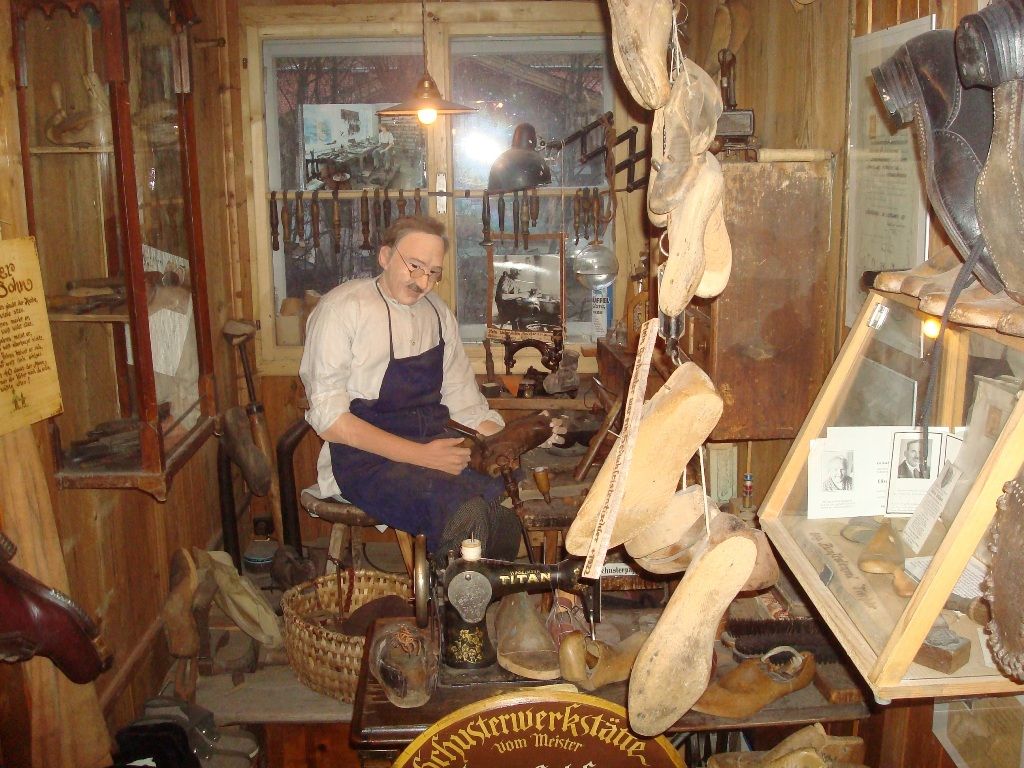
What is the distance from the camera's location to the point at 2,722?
90.4 inches

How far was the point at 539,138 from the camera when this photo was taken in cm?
470

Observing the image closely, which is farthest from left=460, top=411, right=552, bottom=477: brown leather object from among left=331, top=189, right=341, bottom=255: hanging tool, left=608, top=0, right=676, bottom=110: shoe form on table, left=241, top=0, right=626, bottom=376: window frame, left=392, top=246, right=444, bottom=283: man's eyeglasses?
left=608, top=0, right=676, bottom=110: shoe form on table

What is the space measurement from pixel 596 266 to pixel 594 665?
9.42 ft

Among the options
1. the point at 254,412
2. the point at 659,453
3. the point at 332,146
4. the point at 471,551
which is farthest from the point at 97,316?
the point at 332,146

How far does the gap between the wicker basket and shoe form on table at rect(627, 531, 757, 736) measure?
1483 millimetres

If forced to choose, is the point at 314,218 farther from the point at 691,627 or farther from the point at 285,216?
the point at 691,627

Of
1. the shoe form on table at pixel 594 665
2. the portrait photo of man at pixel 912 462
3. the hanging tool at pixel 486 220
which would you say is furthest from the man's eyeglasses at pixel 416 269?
the portrait photo of man at pixel 912 462

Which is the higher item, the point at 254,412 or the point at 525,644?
the point at 254,412

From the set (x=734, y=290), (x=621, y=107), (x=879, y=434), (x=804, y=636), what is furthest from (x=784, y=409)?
(x=621, y=107)

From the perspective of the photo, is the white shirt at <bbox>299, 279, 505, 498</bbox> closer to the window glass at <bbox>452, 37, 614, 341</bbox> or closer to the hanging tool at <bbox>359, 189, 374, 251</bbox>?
the hanging tool at <bbox>359, 189, 374, 251</bbox>

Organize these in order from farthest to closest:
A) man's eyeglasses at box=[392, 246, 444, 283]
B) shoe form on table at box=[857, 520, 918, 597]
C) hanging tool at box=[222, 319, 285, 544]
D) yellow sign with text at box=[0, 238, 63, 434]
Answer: hanging tool at box=[222, 319, 285, 544] < man's eyeglasses at box=[392, 246, 444, 283] < yellow sign with text at box=[0, 238, 63, 434] < shoe form on table at box=[857, 520, 918, 597]

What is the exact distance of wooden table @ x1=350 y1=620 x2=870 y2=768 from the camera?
1872 millimetres

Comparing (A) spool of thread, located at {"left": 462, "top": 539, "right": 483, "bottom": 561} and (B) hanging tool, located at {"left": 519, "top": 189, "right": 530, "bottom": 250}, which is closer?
(A) spool of thread, located at {"left": 462, "top": 539, "right": 483, "bottom": 561}

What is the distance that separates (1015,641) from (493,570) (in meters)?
1.28
